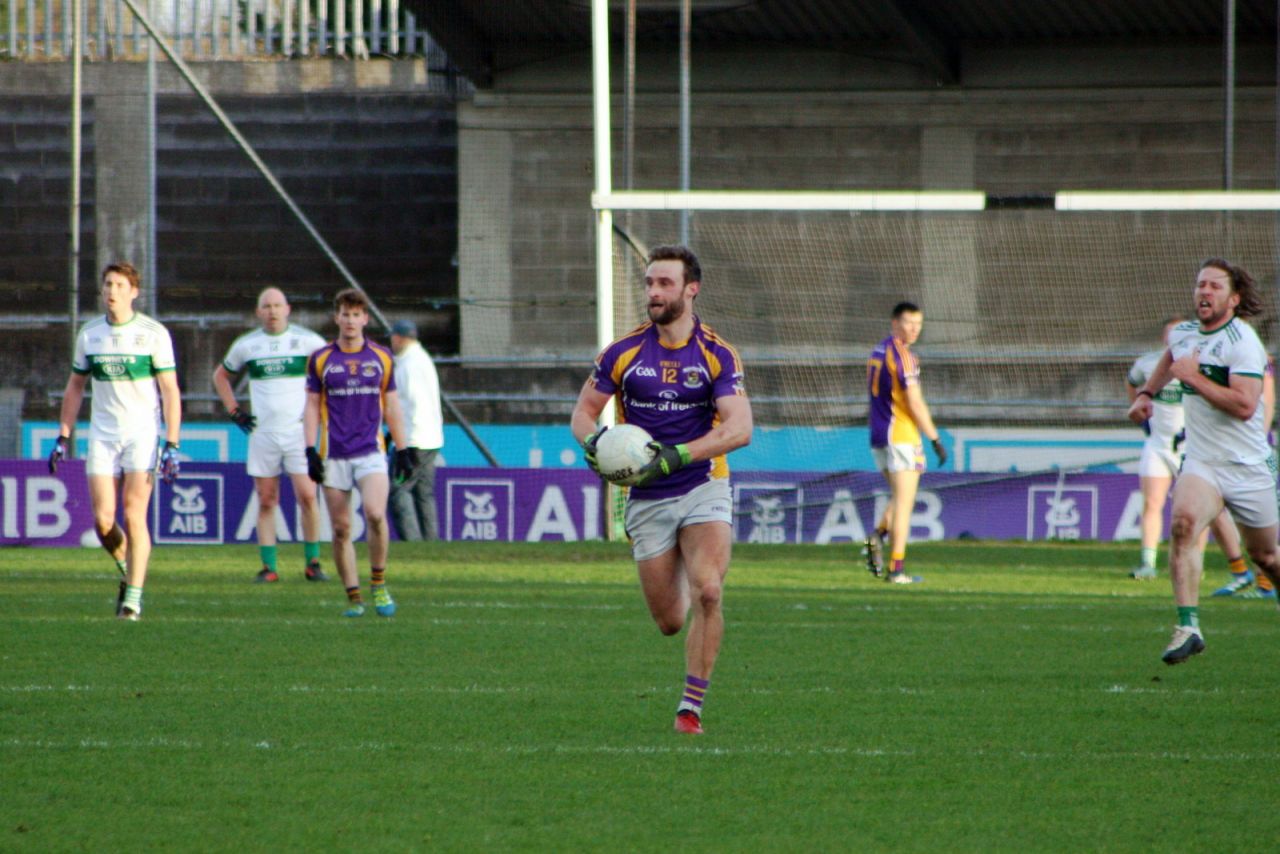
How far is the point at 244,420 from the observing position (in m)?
13.6

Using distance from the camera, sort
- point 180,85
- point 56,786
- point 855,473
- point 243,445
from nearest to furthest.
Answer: point 56,786 < point 855,473 < point 243,445 < point 180,85

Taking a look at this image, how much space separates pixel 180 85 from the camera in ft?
84.2

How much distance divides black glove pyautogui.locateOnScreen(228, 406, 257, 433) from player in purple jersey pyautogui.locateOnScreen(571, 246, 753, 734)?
6.95 m

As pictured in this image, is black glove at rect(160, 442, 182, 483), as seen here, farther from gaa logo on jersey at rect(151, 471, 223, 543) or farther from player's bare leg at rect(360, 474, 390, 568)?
gaa logo on jersey at rect(151, 471, 223, 543)

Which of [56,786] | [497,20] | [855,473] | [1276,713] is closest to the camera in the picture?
[56,786]

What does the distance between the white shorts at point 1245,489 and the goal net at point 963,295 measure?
1165 cm

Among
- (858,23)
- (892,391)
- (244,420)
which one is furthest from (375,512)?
(858,23)

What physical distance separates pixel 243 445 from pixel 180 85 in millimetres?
8116

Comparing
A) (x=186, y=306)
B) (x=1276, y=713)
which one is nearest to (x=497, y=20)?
(x=186, y=306)

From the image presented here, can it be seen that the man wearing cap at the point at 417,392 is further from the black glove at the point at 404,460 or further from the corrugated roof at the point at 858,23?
the corrugated roof at the point at 858,23

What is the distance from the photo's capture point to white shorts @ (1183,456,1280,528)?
8711 mm

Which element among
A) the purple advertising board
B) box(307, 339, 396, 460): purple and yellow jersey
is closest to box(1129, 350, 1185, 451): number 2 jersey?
the purple advertising board

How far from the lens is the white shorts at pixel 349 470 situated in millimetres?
11039

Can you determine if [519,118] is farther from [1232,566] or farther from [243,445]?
[1232,566]
